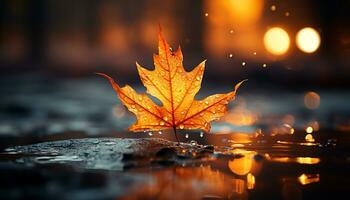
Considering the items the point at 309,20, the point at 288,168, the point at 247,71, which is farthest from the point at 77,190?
the point at 309,20

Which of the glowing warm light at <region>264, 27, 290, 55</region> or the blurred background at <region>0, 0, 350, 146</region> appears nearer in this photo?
the blurred background at <region>0, 0, 350, 146</region>

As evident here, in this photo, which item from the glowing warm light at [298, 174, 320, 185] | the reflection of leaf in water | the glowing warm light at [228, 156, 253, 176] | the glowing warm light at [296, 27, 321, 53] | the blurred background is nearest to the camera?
the reflection of leaf in water

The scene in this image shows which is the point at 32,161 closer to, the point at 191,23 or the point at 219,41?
the point at 191,23

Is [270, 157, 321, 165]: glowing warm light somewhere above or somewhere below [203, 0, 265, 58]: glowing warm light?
below

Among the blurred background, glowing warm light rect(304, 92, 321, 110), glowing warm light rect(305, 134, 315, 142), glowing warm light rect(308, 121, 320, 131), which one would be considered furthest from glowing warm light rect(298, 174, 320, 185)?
glowing warm light rect(304, 92, 321, 110)

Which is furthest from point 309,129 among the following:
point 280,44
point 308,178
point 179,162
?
Answer: point 280,44

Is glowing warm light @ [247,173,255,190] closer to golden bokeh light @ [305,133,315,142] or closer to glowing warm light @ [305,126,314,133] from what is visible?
golden bokeh light @ [305,133,315,142]

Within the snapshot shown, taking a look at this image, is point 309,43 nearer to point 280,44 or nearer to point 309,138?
point 280,44
